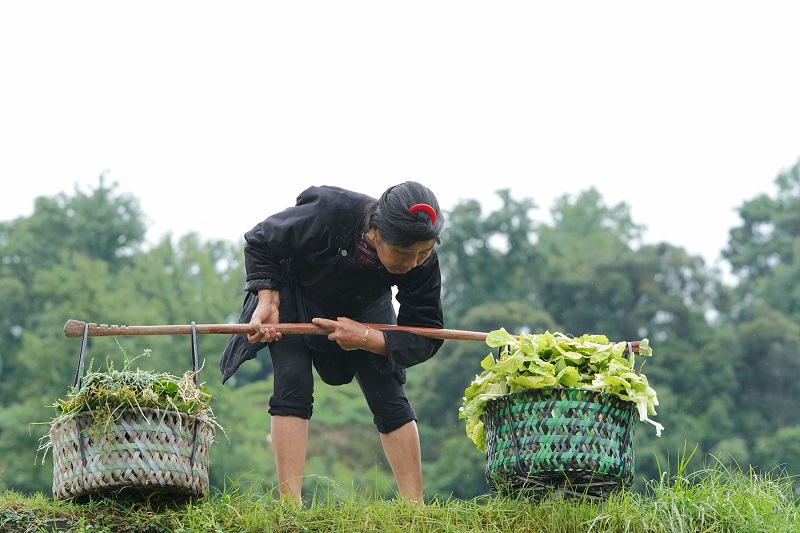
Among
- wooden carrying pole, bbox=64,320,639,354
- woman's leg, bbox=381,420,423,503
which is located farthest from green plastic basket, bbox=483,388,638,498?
woman's leg, bbox=381,420,423,503

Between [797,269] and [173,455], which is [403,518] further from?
[797,269]

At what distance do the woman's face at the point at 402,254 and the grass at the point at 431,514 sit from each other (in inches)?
43.5

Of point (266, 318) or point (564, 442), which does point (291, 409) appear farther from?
point (564, 442)

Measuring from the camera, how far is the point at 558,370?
18.9 ft

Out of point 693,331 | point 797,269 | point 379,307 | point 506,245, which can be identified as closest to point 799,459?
point 693,331

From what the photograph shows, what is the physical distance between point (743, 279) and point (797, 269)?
2.69m

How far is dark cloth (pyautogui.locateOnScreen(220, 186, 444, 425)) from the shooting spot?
6.17 meters

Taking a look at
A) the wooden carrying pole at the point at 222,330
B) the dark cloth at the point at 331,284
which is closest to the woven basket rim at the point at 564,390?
the wooden carrying pole at the point at 222,330

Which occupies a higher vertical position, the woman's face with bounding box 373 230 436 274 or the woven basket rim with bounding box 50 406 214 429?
the woman's face with bounding box 373 230 436 274

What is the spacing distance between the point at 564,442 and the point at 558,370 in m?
0.36

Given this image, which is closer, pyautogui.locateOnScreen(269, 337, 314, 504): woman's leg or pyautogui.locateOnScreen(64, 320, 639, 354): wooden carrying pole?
pyautogui.locateOnScreen(64, 320, 639, 354): wooden carrying pole

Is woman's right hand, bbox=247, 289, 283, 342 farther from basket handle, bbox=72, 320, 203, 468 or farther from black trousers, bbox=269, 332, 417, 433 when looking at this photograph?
basket handle, bbox=72, 320, 203, 468

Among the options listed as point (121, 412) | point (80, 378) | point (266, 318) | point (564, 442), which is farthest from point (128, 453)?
point (564, 442)

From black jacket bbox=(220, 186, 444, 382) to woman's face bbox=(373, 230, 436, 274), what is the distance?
18cm
